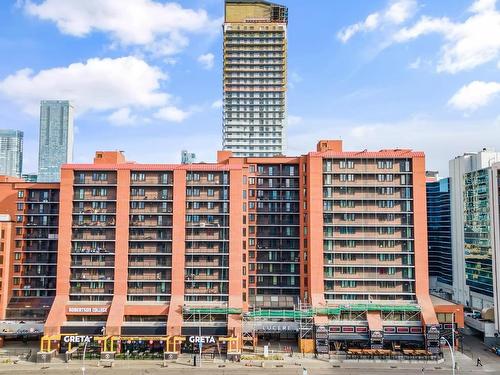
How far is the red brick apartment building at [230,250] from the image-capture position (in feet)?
284

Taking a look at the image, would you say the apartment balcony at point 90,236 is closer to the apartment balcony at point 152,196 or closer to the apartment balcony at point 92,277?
the apartment balcony at point 92,277

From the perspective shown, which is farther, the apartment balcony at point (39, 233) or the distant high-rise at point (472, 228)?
the distant high-rise at point (472, 228)

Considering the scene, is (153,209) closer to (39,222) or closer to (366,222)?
(39,222)

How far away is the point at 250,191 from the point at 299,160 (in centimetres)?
1207

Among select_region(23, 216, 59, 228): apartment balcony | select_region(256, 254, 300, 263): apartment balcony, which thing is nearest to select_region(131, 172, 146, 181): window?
select_region(23, 216, 59, 228): apartment balcony

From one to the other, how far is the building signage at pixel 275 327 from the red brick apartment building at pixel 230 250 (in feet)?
0.59

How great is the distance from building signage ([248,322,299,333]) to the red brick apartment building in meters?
0.18

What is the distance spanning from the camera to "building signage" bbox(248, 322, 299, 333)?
85.2 meters

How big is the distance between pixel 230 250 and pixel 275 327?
16.3 m

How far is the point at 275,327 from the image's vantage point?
85438 mm

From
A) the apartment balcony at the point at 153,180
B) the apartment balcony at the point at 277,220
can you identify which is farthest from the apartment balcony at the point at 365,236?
the apartment balcony at the point at 153,180

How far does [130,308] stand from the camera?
86812mm

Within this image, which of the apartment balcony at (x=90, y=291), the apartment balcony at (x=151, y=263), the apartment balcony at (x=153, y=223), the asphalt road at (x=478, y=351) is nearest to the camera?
the asphalt road at (x=478, y=351)

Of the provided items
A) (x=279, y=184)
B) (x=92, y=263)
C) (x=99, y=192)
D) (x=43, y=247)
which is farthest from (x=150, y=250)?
(x=279, y=184)
